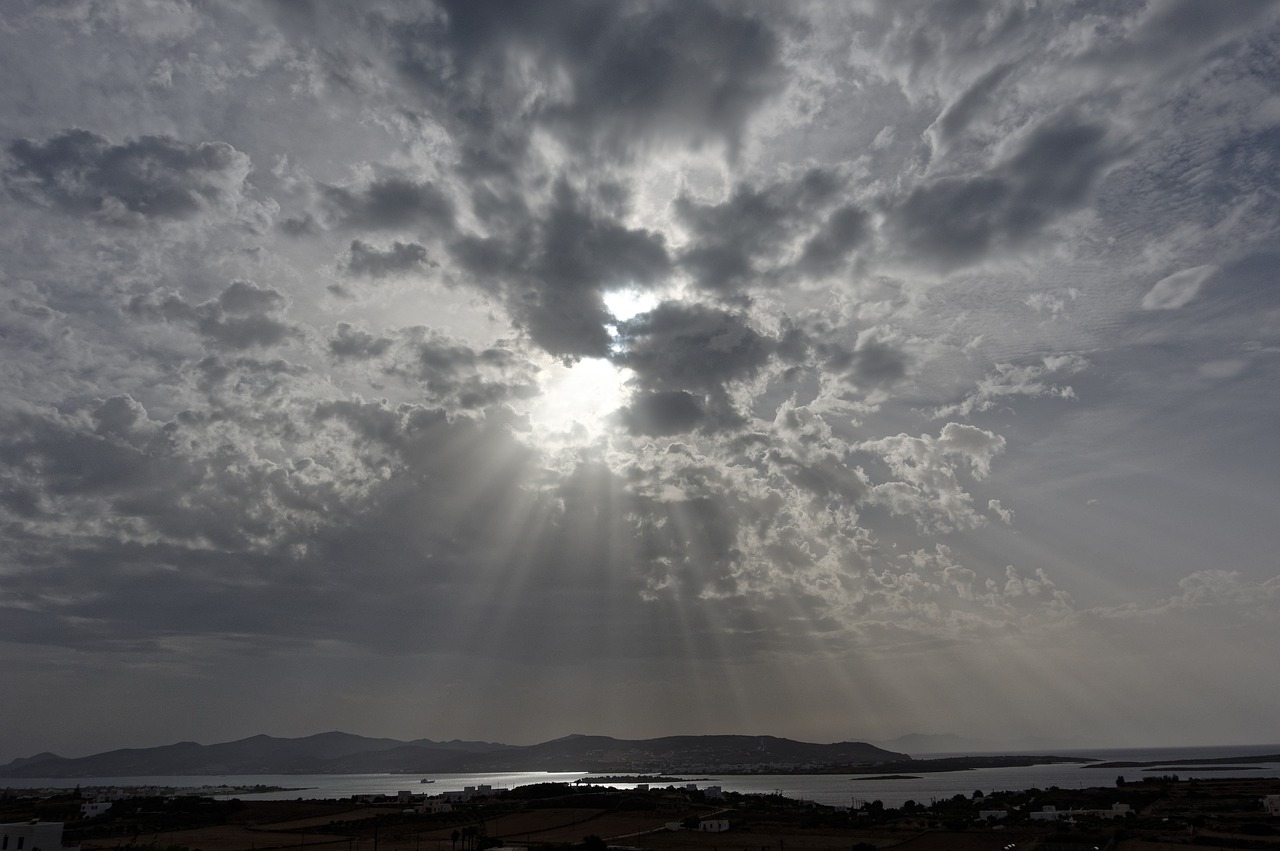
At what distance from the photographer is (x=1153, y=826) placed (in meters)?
74.2

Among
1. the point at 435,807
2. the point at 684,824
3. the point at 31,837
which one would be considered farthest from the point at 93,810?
the point at 684,824

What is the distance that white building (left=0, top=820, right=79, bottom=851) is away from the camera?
4988 centimetres

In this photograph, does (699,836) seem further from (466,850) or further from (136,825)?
(136,825)

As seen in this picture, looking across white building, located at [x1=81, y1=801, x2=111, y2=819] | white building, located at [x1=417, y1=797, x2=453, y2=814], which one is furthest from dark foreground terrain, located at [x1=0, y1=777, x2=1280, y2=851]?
white building, located at [x1=417, y1=797, x2=453, y2=814]

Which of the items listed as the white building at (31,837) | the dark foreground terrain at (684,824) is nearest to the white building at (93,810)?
the dark foreground terrain at (684,824)

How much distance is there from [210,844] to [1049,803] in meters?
99.9

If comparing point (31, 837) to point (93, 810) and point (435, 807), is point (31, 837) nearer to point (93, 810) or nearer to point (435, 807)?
point (435, 807)

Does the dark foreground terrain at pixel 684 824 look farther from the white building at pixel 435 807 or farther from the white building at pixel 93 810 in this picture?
the white building at pixel 435 807

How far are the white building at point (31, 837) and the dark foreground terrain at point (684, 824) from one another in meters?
4.60

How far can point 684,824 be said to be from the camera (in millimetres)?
87312

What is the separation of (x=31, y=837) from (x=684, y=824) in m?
60.2

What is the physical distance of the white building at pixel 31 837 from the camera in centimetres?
4988

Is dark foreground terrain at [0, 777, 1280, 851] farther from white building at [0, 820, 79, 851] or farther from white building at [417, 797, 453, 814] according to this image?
white building at [0, 820, 79, 851]

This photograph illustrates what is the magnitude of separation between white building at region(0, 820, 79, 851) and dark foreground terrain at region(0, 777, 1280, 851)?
15.1ft
